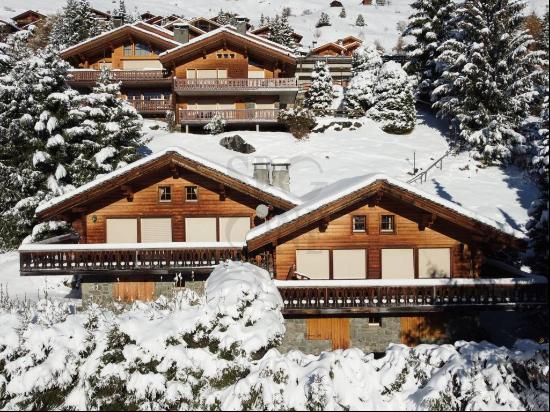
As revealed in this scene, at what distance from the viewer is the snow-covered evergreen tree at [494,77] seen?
35.6m

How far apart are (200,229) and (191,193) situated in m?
1.62

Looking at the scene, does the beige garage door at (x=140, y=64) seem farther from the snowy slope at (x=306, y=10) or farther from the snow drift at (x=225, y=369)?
the snowy slope at (x=306, y=10)

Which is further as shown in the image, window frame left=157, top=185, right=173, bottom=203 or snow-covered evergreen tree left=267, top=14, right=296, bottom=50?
snow-covered evergreen tree left=267, top=14, right=296, bottom=50

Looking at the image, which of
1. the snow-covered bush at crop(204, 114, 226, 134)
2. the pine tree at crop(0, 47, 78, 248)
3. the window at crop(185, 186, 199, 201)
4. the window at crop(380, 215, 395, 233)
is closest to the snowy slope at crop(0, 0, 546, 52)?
the snow-covered bush at crop(204, 114, 226, 134)

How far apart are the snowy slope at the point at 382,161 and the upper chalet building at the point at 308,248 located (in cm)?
996

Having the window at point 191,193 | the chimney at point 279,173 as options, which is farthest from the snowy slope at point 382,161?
the window at point 191,193

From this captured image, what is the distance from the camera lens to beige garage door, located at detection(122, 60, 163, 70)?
4862 cm

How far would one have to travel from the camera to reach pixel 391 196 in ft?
63.7

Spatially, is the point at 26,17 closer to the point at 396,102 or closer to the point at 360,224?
the point at 396,102

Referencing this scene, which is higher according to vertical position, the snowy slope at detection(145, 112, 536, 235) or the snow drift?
the snowy slope at detection(145, 112, 536, 235)

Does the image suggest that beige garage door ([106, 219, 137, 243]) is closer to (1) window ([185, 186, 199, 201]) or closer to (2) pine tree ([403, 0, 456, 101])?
(1) window ([185, 186, 199, 201])

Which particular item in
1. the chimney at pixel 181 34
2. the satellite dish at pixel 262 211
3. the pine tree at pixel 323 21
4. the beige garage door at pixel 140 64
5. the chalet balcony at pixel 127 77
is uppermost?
the pine tree at pixel 323 21

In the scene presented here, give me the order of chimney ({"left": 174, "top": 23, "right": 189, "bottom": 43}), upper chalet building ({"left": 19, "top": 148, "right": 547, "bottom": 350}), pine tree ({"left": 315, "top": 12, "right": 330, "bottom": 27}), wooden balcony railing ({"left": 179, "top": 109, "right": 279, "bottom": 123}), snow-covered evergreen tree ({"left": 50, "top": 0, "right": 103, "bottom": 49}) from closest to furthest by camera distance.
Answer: upper chalet building ({"left": 19, "top": 148, "right": 547, "bottom": 350}), wooden balcony railing ({"left": 179, "top": 109, "right": 279, "bottom": 123}), chimney ({"left": 174, "top": 23, "right": 189, "bottom": 43}), snow-covered evergreen tree ({"left": 50, "top": 0, "right": 103, "bottom": 49}), pine tree ({"left": 315, "top": 12, "right": 330, "bottom": 27})

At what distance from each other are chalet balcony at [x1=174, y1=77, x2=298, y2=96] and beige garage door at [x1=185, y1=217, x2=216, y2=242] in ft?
73.1
